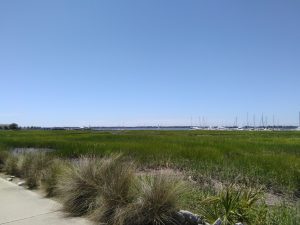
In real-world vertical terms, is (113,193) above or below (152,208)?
above

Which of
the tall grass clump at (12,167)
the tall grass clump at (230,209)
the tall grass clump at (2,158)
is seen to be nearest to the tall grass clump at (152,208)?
the tall grass clump at (230,209)

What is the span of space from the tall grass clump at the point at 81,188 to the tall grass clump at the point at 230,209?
201cm

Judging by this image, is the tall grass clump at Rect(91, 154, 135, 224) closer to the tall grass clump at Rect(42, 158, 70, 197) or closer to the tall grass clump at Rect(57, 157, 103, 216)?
the tall grass clump at Rect(57, 157, 103, 216)

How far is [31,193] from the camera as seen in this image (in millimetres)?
8078

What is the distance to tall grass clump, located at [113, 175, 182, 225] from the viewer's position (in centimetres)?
531

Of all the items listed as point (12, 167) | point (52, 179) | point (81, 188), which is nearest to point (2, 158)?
point (12, 167)

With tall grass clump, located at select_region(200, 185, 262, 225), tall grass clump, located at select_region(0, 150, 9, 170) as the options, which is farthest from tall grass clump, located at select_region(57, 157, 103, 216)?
tall grass clump, located at select_region(0, 150, 9, 170)

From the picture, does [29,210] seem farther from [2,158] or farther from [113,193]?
[2,158]

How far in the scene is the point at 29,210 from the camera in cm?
647

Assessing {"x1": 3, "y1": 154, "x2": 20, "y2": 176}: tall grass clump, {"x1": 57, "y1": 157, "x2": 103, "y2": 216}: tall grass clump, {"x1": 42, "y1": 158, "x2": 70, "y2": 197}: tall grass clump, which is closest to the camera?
{"x1": 57, "y1": 157, "x2": 103, "y2": 216}: tall grass clump

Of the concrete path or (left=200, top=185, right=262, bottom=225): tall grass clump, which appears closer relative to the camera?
(left=200, top=185, right=262, bottom=225): tall grass clump

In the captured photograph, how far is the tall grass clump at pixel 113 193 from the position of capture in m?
5.66

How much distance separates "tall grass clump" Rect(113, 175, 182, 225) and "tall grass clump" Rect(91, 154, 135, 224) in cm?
25

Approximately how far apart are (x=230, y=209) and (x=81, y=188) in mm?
2780
